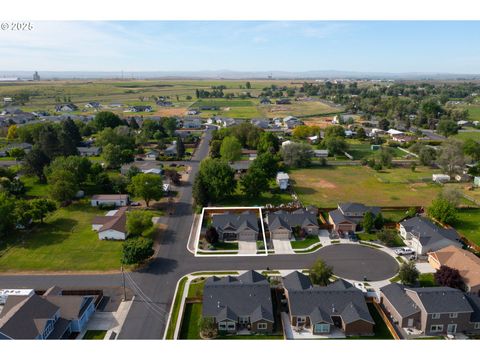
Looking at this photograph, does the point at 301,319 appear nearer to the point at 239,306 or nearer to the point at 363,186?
the point at 239,306

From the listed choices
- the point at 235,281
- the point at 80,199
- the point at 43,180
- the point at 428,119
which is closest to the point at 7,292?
the point at 235,281

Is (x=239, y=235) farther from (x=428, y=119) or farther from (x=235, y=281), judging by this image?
(x=428, y=119)

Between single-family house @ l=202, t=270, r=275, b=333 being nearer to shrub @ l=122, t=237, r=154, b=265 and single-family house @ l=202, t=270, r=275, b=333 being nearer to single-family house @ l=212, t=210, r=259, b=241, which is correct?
shrub @ l=122, t=237, r=154, b=265

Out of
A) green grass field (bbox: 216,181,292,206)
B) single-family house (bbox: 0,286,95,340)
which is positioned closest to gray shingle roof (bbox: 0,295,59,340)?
single-family house (bbox: 0,286,95,340)

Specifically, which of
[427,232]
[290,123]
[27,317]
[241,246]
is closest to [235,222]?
[241,246]

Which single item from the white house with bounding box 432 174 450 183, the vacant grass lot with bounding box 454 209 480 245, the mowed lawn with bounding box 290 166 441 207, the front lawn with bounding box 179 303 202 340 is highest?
the white house with bounding box 432 174 450 183
